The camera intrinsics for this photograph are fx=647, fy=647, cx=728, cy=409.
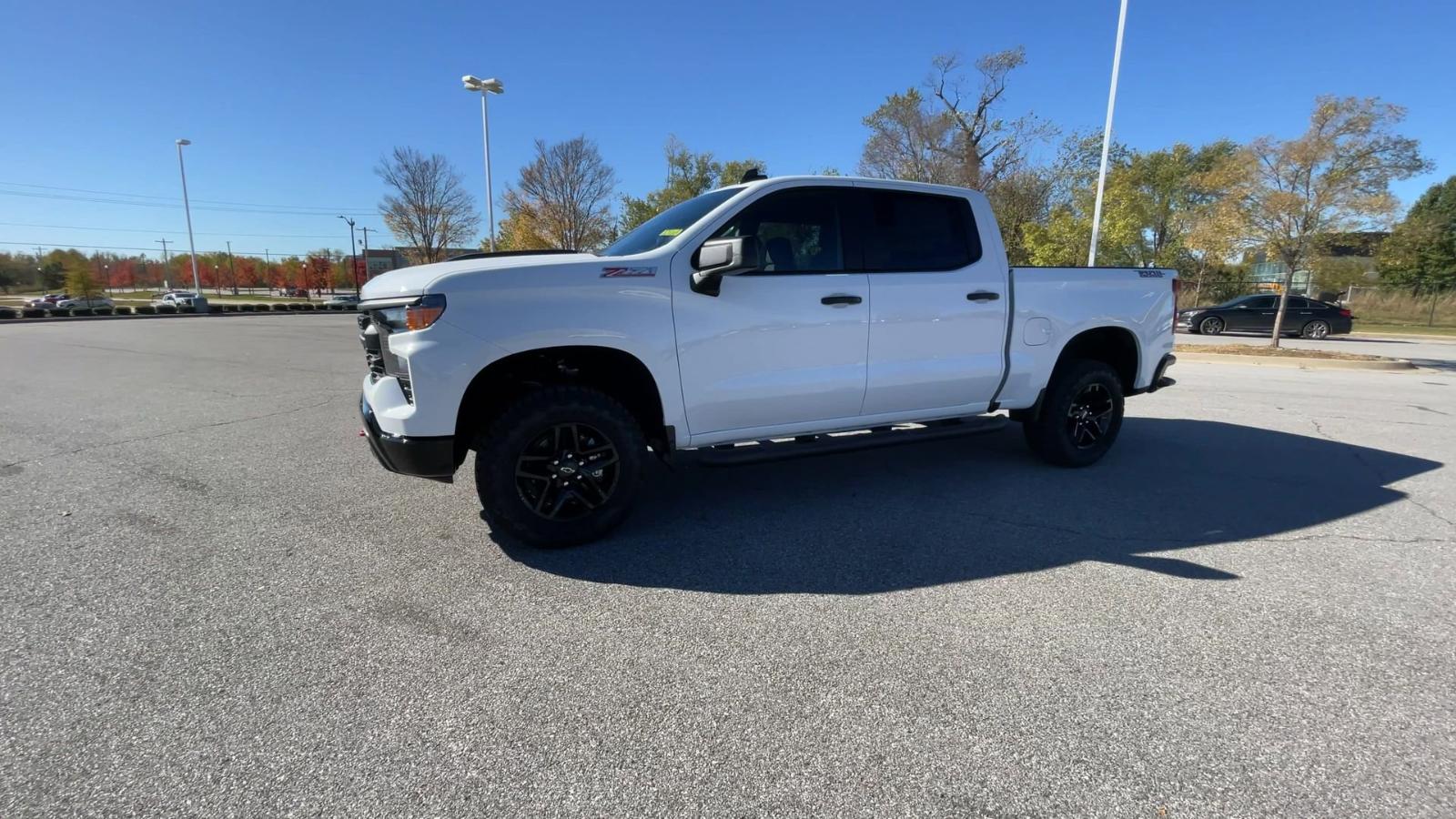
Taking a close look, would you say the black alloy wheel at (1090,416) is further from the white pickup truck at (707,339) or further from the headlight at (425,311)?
the headlight at (425,311)

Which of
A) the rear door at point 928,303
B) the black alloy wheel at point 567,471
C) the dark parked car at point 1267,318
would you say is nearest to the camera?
the black alloy wheel at point 567,471

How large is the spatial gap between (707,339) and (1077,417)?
3.26 meters

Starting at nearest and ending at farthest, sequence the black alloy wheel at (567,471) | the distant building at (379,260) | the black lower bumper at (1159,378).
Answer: the black alloy wheel at (567,471), the black lower bumper at (1159,378), the distant building at (379,260)

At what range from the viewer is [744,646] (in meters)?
2.62

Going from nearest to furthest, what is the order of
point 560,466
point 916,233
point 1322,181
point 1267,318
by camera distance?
point 560,466
point 916,233
point 1322,181
point 1267,318

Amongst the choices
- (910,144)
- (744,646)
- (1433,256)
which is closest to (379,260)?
(910,144)

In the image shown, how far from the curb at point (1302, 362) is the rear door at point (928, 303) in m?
12.8

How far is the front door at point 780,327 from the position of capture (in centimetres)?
361

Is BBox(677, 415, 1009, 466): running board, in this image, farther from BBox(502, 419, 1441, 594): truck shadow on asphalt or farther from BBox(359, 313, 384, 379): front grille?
BBox(359, 313, 384, 379): front grille

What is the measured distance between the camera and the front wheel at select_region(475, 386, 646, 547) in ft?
10.9

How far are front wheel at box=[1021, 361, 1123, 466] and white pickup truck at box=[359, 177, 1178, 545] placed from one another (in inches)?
1.7

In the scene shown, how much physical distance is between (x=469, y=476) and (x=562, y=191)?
105 ft

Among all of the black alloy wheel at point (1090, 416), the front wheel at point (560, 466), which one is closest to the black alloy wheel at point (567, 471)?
the front wheel at point (560, 466)

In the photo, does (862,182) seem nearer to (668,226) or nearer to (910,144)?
(668,226)
